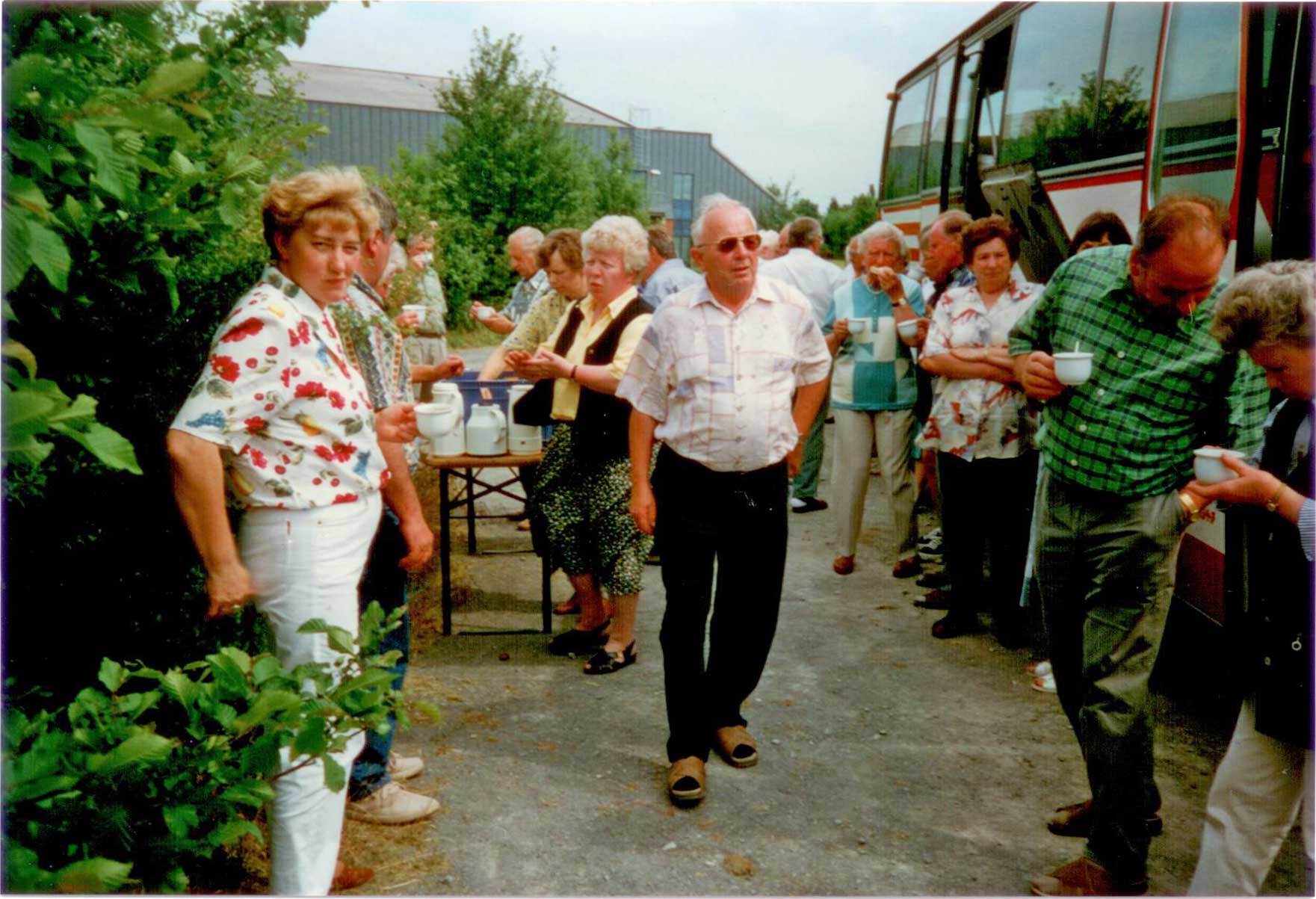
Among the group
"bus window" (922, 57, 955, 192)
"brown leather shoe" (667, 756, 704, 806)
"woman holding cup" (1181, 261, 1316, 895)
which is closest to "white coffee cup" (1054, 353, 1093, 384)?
"woman holding cup" (1181, 261, 1316, 895)

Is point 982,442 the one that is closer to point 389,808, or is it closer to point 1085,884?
point 1085,884

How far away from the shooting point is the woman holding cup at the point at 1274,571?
2.43m

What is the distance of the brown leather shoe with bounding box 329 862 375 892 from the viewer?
323 centimetres

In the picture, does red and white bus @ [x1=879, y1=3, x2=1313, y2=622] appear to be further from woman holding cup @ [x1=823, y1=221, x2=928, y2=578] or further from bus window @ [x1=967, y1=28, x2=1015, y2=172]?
woman holding cup @ [x1=823, y1=221, x2=928, y2=578]

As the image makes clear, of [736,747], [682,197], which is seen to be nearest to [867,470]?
[736,747]

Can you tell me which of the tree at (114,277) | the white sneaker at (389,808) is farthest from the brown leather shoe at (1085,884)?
the tree at (114,277)

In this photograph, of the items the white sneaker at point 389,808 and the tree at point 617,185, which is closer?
the white sneaker at point 389,808

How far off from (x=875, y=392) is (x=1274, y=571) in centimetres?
387

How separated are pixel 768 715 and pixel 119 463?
11.1 ft

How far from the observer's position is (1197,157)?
5004 millimetres

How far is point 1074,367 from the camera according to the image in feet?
10.3

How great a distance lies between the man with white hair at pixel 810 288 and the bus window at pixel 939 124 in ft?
11.8

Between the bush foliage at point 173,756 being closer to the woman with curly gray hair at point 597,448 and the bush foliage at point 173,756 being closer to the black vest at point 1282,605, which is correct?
the black vest at point 1282,605

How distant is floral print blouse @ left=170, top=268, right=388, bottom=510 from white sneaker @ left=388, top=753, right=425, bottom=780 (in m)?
1.63
